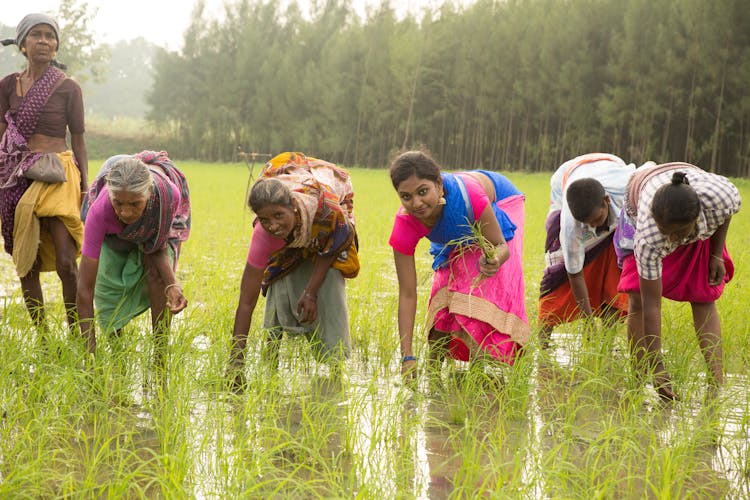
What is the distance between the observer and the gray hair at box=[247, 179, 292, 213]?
2672mm

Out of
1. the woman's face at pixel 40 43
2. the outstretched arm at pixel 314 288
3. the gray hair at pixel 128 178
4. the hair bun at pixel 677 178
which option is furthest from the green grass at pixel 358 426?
the woman's face at pixel 40 43

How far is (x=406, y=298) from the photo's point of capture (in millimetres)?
3105

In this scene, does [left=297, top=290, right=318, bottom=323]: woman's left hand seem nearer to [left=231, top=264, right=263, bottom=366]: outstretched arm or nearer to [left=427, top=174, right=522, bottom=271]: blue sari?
[left=231, top=264, right=263, bottom=366]: outstretched arm

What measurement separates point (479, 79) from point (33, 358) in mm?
24337

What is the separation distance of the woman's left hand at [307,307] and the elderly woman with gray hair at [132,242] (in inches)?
20.1

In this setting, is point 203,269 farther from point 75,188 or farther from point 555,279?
point 555,279

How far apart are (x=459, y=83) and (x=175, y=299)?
24463 millimetres

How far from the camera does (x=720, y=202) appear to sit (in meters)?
2.72

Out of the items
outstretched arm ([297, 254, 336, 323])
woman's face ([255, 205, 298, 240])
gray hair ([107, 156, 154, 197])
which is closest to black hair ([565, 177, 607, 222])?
outstretched arm ([297, 254, 336, 323])

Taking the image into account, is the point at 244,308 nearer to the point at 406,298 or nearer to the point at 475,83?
the point at 406,298

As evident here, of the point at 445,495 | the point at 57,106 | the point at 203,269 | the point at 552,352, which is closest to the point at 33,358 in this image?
the point at 57,106

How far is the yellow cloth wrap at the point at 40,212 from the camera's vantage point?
3.52 meters

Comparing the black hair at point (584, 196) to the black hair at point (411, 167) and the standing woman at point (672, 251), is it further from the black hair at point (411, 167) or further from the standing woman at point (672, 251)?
the black hair at point (411, 167)

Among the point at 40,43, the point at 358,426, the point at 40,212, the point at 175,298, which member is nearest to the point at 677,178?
the point at 358,426
